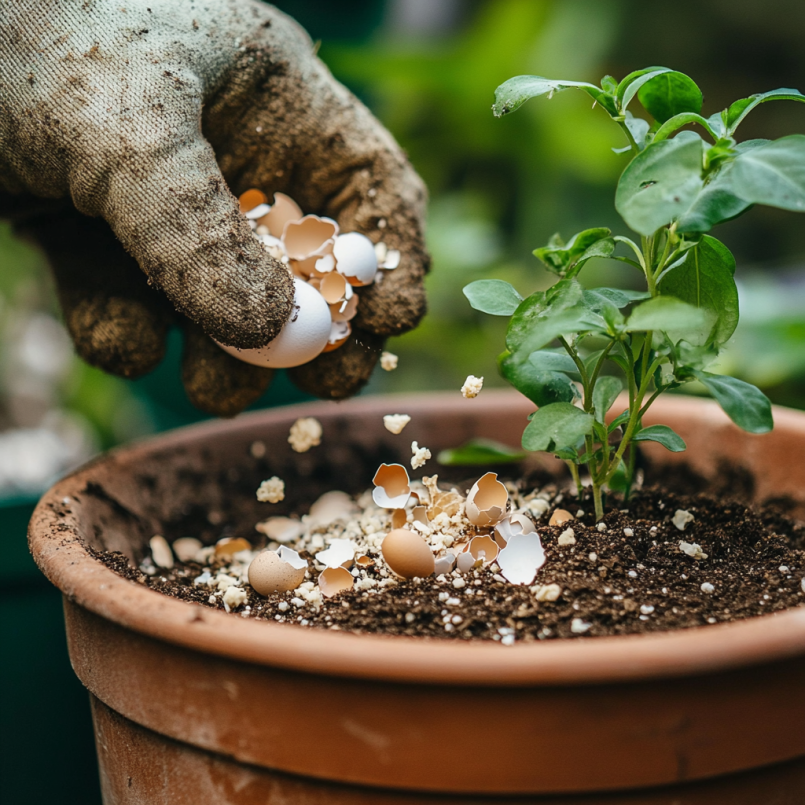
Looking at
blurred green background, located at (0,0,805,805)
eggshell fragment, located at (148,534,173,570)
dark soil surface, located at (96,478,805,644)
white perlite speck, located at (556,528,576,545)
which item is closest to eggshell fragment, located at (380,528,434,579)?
dark soil surface, located at (96,478,805,644)

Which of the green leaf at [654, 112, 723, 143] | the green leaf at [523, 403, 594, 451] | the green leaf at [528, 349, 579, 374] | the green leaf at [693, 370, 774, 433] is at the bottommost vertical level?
the green leaf at [523, 403, 594, 451]

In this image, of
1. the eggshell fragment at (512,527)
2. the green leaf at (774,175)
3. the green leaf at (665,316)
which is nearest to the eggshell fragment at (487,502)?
the eggshell fragment at (512,527)

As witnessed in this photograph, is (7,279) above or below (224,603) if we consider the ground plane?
below

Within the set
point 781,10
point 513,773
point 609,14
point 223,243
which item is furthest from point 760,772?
point 781,10

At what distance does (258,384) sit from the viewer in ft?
2.86

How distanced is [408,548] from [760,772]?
0.30 metres

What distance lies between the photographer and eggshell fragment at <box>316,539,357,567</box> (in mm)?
734

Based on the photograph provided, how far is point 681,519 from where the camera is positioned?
754mm

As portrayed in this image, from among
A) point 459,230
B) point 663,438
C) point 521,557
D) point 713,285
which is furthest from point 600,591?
point 459,230

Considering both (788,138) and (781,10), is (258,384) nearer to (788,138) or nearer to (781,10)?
(788,138)

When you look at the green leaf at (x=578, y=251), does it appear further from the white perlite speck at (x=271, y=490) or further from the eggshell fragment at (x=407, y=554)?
the white perlite speck at (x=271, y=490)

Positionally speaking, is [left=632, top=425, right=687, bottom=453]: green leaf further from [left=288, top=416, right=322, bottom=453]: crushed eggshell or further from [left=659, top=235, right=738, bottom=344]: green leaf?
[left=288, top=416, right=322, bottom=453]: crushed eggshell

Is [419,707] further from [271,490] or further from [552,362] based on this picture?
[271,490]

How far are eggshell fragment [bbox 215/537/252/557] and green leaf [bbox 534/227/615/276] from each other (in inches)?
18.6
